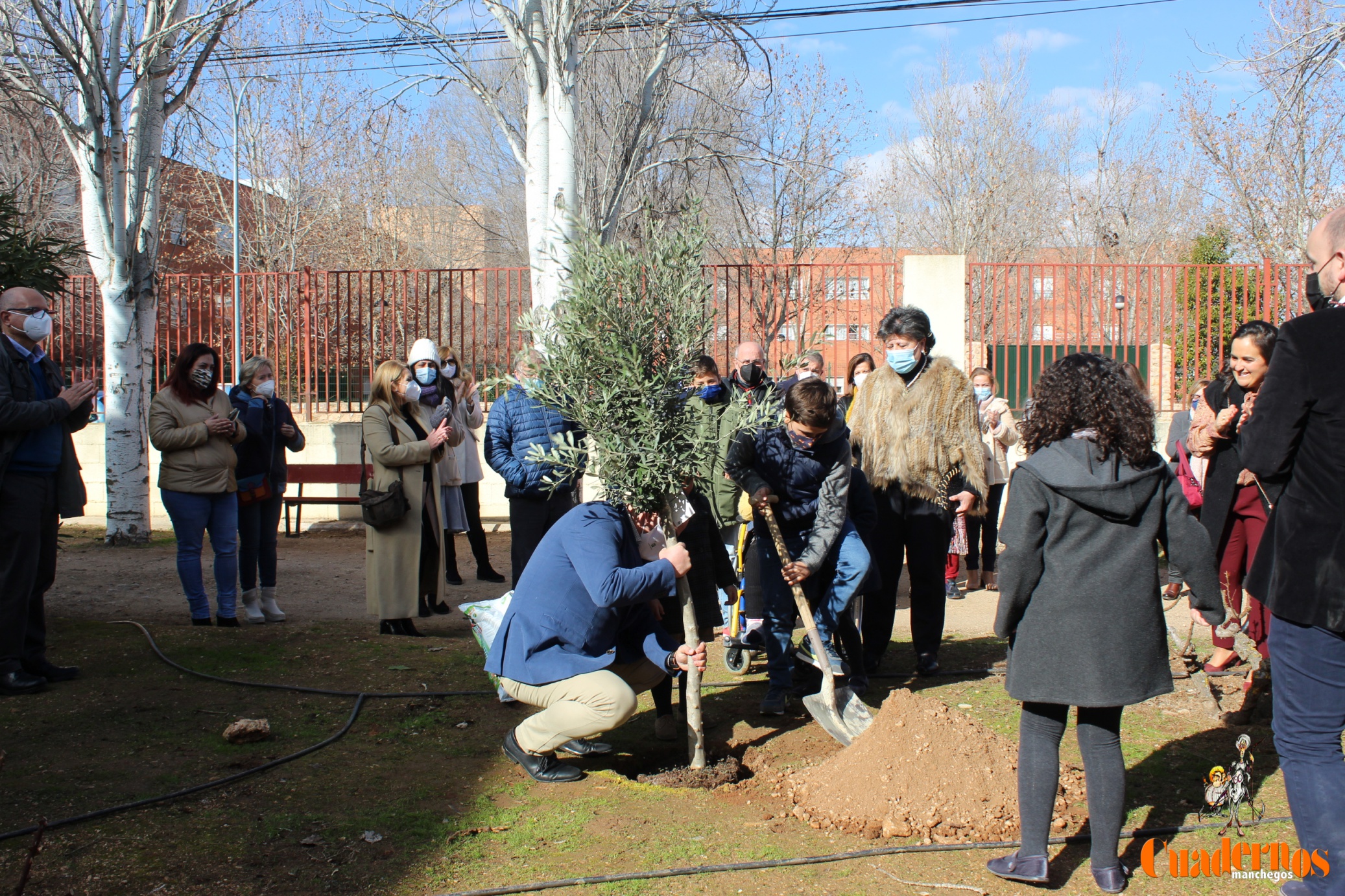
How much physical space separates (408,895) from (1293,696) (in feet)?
9.01

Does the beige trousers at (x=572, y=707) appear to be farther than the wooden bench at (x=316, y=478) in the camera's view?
No

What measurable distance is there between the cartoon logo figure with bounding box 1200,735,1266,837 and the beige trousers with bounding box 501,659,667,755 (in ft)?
7.17

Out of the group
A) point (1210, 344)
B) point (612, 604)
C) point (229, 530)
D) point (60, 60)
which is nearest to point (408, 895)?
point (612, 604)

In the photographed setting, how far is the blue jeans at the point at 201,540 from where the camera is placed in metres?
6.14

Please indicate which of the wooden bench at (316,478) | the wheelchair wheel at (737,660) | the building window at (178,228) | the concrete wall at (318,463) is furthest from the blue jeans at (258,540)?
the building window at (178,228)

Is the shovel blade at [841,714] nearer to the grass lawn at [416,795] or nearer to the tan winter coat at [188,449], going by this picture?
the grass lawn at [416,795]

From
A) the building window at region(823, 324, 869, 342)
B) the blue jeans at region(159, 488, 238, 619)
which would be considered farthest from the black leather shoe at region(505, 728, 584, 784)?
the building window at region(823, 324, 869, 342)

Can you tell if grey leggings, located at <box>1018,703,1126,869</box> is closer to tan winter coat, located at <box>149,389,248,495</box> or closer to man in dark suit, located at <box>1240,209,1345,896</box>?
man in dark suit, located at <box>1240,209,1345,896</box>

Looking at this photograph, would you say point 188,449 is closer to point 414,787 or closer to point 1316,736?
point 414,787

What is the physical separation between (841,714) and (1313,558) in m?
2.11

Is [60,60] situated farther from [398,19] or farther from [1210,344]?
[1210,344]

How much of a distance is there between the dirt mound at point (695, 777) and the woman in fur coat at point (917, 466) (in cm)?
156

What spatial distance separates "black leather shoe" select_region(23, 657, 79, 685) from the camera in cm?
514

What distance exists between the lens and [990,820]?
357 cm
